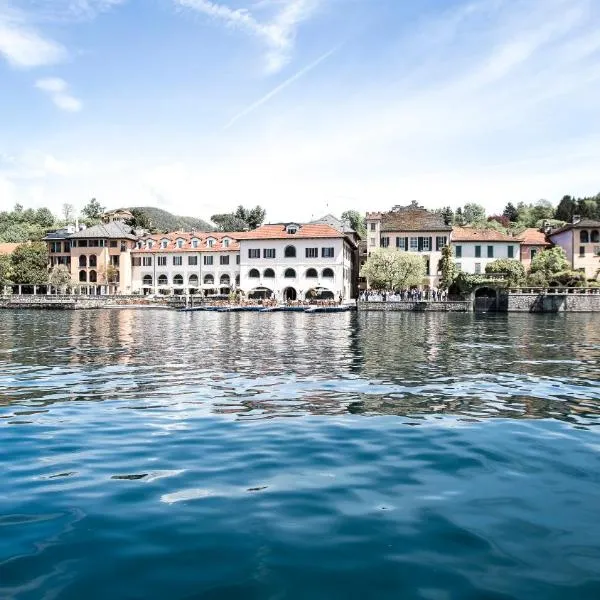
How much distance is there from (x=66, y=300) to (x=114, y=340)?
187ft

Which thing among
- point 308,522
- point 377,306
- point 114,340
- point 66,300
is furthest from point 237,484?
point 66,300

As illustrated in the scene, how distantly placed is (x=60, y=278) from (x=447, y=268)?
55938 millimetres

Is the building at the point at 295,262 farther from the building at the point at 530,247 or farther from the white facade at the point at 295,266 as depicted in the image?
the building at the point at 530,247

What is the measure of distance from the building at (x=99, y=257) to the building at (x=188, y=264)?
181 cm

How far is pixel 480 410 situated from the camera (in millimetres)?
12656

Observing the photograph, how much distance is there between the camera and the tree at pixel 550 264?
72.7 meters

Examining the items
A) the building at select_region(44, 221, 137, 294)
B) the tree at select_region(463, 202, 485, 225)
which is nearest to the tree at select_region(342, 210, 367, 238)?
the tree at select_region(463, 202, 485, 225)

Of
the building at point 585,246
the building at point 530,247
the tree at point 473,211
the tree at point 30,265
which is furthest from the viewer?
the tree at point 473,211

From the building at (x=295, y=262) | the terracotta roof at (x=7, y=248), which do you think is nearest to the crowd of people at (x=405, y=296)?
the building at (x=295, y=262)

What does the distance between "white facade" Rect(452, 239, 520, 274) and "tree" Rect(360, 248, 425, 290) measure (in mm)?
7851

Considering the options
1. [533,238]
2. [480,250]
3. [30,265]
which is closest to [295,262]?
[480,250]

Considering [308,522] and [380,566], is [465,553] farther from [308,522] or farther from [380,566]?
[308,522]

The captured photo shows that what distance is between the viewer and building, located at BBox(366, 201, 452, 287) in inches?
3214

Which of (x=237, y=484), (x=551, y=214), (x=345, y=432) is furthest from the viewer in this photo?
(x=551, y=214)
